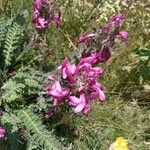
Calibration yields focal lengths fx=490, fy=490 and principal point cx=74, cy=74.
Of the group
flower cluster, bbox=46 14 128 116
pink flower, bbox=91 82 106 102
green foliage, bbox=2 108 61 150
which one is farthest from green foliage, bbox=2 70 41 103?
pink flower, bbox=91 82 106 102

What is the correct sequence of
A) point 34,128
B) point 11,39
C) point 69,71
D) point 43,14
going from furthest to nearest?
point 11,39 → point 43,14 → point 34,128 → point 69,71

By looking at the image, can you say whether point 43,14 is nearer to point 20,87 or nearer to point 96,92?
point 20,87

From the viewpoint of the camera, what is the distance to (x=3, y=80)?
2.62 metres

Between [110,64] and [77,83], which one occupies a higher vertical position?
[77,83]

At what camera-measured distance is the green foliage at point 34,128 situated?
7.80ft

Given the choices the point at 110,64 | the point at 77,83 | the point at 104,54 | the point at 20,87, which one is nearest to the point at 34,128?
the point at 20,87

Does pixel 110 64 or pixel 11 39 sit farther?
pixel 110 64

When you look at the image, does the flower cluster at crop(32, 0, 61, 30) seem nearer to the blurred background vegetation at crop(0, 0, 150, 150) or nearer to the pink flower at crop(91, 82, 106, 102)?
the blurred background vegetation at crop(0, 0, 150, 150)

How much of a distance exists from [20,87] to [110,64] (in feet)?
2.90

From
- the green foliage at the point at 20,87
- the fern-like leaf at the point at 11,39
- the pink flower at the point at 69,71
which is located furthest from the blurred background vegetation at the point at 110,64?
the pink flower at the point at 69,71

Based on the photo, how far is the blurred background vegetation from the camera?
2.82 meters

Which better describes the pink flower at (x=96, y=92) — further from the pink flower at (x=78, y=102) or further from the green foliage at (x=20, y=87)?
the green foliage at (x=20, y=87)

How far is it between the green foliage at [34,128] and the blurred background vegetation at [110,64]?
Result: 278 mm

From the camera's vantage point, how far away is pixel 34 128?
239cm
